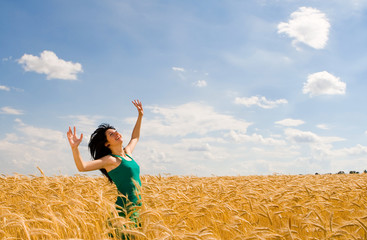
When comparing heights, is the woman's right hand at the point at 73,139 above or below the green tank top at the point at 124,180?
above

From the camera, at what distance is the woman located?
129 inches

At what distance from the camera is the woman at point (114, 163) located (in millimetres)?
3270

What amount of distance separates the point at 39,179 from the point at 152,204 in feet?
12.2

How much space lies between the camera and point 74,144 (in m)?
3.21

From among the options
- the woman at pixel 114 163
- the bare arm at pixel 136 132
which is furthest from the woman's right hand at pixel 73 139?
the bare arm at pixel 136 132

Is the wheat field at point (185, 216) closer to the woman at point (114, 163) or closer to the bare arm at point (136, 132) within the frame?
the woman at point (114, 163)

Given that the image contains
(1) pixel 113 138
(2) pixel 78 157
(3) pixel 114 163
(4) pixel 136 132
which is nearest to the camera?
(2) pixel 78 157

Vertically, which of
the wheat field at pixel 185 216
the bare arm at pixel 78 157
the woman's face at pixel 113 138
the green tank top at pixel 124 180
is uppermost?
the woman's face at pixel 113 138

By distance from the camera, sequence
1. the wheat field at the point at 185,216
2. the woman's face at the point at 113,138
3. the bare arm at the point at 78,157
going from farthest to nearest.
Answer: the woman's face at the point at 113,138 → the bare arm at the point at 78,157 → the wheat field at the point at 185,216

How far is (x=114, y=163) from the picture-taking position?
3.57 meters

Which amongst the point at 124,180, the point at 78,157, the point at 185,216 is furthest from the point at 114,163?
the point at 185,216

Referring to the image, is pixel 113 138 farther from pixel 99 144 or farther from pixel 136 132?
pixel 136 132

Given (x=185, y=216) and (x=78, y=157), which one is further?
(x=185, y=216)

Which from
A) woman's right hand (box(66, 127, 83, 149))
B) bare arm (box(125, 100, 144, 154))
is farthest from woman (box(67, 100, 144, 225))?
bare arm (box(125, 100, 144, 154))
